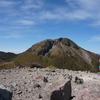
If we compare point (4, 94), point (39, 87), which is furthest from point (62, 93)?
point (4, 94)

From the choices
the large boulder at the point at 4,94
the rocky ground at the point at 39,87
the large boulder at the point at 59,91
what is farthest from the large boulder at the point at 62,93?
the large boulder at the point at 4,94

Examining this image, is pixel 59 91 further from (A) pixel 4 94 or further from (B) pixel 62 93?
(A) pixel 4 94

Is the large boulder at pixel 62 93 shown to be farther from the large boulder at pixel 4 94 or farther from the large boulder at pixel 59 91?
the large boulder at pixel 4 94

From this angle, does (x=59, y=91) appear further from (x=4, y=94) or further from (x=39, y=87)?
(x=4, y=94)

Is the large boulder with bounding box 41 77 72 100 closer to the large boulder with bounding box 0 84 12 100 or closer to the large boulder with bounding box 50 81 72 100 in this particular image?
the large boulder with bounding box 50 81 72 100

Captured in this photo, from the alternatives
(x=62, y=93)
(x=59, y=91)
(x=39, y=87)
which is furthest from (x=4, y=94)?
(x=39, y=87)

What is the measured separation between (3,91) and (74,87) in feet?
43.9

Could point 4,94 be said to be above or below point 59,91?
above

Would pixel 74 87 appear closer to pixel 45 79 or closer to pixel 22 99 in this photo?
pixel 45 79

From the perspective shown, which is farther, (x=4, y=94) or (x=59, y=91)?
(x=59, y=91)

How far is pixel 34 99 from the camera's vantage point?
21.8 metres

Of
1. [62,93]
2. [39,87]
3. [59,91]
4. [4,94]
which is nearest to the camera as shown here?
[4,94]

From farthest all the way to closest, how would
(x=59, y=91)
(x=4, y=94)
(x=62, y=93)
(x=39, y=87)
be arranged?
1. (x=39, y=87)
2. (x=62, y=93)
3. (x=59, y=91)
4. (x=4, y=94)

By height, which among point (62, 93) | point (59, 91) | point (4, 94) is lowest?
point (62, 93)
